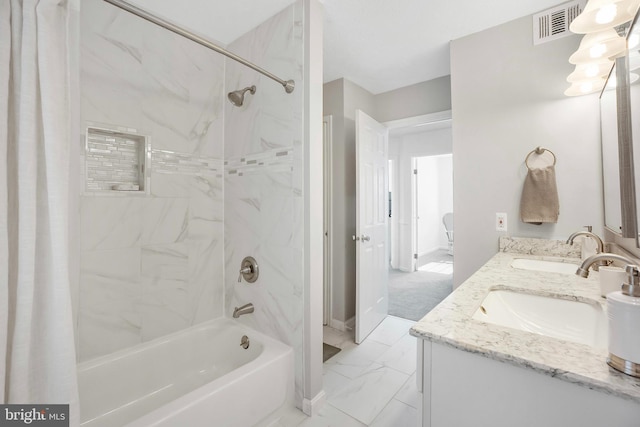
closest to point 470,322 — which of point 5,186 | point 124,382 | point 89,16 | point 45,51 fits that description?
point 5,186

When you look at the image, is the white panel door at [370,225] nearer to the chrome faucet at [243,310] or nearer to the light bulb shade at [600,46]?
the chrome faucet at [243,310]

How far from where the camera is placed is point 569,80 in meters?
1.63

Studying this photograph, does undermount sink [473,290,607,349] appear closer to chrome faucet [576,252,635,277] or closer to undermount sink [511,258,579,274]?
chrome faucet [576,252,635,277]

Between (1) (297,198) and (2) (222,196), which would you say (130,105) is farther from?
(1) (297,198)

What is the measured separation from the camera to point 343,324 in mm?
2783

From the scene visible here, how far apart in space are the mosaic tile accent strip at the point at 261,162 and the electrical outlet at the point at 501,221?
4.98 ft

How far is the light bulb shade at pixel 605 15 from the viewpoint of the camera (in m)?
1.19

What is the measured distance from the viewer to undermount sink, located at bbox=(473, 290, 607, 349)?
95 cm

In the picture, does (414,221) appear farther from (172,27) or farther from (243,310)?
(172,27)

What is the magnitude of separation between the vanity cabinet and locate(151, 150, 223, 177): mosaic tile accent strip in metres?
1.82

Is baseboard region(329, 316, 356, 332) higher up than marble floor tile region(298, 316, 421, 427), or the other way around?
baseboard region(329, 316, 356, 332)

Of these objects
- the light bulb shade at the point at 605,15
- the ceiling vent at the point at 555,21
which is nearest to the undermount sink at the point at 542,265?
the light bulb shade at the point at 605,15

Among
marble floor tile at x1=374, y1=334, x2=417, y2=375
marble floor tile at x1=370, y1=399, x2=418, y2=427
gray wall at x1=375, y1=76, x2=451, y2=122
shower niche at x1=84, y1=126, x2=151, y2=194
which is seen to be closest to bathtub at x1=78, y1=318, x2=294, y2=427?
marble floor tile at x1=370, y1=399, x2=418, y2=427

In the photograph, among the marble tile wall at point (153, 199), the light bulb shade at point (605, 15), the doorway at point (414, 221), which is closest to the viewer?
the light bulb shade at point (605, 15)
